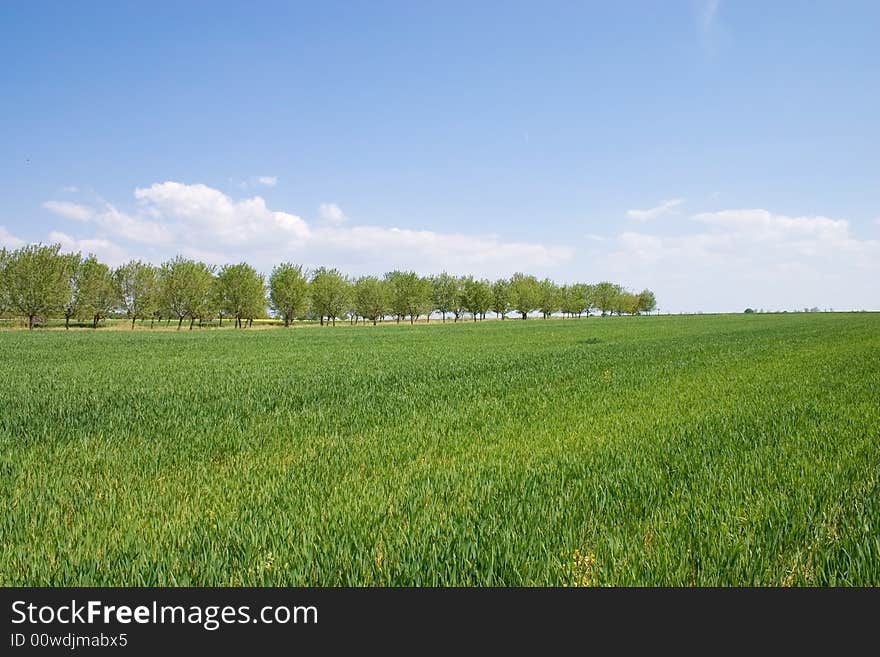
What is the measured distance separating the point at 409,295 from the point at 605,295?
94.2 metres

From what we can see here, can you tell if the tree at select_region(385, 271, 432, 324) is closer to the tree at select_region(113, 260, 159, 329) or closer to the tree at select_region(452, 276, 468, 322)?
the tree at select_region(452, 276, 468, 322)

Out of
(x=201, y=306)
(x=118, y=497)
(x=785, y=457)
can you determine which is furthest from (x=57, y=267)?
(x=785, y=457)

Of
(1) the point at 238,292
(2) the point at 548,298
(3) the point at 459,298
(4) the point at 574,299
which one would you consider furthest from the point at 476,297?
(1) the point at 238,292

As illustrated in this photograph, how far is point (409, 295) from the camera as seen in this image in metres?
114

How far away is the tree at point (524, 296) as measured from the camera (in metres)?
136

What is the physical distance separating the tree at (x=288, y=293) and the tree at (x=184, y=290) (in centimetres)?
1319

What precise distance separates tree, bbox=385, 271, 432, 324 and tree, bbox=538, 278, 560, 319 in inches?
1692

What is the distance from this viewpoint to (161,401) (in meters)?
10.3

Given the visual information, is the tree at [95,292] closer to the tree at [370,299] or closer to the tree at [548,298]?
the tree at [370,299]

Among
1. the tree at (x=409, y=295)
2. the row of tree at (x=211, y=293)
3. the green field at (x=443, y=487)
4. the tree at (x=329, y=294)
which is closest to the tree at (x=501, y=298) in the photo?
the row of tree at (x=211, y=293)

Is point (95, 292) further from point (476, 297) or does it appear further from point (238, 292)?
point (476, 297)

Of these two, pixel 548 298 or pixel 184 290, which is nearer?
pixel 184 290

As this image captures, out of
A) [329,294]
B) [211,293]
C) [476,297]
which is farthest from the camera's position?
[476,297]

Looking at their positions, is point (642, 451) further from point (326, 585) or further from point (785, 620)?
point (326, 585)
